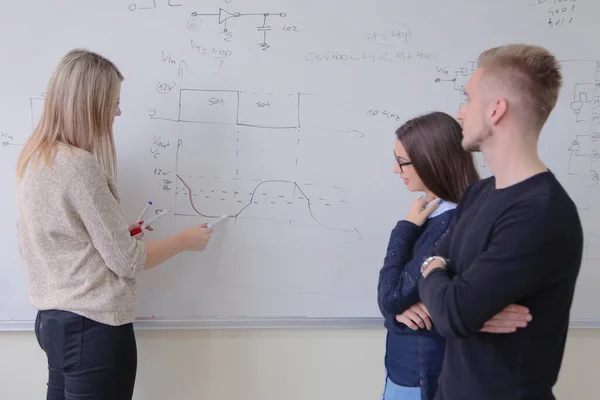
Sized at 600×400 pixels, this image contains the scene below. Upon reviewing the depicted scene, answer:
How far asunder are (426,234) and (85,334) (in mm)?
1041

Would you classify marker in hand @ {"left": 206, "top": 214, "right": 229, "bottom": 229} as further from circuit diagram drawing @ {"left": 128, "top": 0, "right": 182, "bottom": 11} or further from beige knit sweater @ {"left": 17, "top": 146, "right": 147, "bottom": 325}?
circuit diagram drawing @ {"left": 128, "top": 0, "right": 182, "bottom": 11}

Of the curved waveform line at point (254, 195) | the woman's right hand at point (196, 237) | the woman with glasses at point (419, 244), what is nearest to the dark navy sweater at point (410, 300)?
the woman with glasses at point (419, 244)

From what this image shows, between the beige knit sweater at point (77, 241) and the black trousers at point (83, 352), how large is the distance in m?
0.03

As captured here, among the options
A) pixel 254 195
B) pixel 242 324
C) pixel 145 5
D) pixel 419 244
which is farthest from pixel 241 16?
pixel 242 324

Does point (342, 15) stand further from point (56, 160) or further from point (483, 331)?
Result: point (483, 331)

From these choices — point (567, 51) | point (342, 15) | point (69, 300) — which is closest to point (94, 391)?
point (69, 300)

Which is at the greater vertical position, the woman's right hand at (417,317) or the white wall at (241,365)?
the woman's right hand at (417,317)

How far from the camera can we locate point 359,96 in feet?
6.44

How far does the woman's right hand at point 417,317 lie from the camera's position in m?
1.42

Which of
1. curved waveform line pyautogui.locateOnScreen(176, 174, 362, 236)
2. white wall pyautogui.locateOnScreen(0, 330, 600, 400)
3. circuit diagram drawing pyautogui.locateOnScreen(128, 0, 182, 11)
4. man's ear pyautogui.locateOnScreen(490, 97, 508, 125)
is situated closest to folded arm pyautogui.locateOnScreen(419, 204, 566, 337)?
man's ear pyautogui.locateOnScreen(490, 97, 508, 125)

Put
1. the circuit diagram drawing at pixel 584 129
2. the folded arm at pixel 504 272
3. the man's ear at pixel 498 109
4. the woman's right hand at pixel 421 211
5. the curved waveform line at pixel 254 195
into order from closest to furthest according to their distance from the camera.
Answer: the folded arm at pixel 504 272, the man's ear at pixel 498 109, the woman's right hand at pixel 421 211, the curved waveform line at pixel 254 195, the circuit diagram drawing at pixel 584 129

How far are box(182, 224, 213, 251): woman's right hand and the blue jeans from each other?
81 cm

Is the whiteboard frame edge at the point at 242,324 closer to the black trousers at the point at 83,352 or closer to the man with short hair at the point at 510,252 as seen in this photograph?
the black trousers at the point at 83,352

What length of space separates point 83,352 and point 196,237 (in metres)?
0.54
